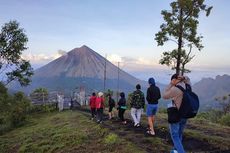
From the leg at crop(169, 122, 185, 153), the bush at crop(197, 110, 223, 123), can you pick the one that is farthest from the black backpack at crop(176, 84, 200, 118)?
the bush at crop(197, 110, 223, 123)

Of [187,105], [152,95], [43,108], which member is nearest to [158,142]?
[152,95]

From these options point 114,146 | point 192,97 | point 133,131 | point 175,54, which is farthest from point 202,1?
point 192,97

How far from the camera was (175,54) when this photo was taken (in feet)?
119

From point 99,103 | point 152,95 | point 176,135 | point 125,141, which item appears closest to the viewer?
point 176,135

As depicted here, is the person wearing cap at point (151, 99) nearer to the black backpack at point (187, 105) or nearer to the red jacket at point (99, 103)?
the black backpack at point (187, 105)

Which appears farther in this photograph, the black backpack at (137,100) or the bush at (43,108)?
the bush at (43,108)

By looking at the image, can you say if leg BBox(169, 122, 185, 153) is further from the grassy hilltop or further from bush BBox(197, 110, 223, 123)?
bush BBox(197, 110, 223, 123)

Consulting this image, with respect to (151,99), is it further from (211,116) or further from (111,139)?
(211,116)

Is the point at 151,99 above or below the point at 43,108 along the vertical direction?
above

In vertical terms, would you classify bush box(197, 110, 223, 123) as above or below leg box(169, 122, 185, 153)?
below

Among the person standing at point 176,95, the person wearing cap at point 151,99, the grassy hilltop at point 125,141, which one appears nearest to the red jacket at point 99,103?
the grassy hilltop at point 125,141

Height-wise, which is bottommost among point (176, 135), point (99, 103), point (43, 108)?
point (43, 108)

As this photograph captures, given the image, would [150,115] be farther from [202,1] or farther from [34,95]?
[34,95]

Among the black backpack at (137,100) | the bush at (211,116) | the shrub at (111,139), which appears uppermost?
the black backpack at (137,100)
